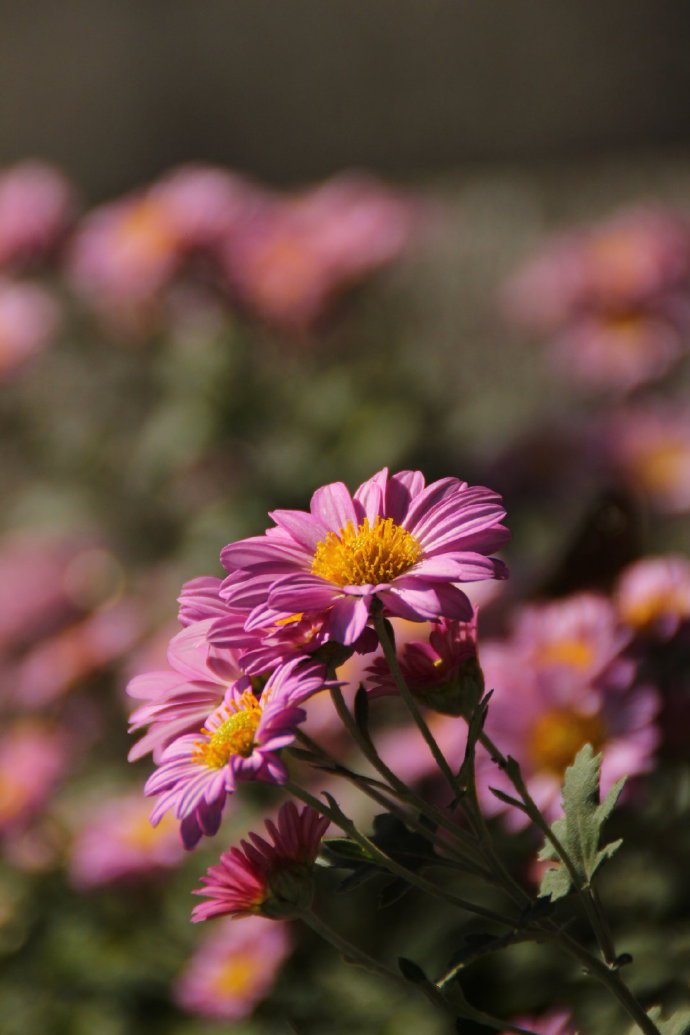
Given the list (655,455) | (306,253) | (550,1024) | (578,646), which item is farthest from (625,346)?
(550,1024)

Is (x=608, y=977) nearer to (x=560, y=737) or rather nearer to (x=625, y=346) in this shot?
Answer: (x=560, y=737)

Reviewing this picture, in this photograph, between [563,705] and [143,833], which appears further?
[143,833]

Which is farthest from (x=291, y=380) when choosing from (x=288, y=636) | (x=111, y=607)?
(x=288, y=636)

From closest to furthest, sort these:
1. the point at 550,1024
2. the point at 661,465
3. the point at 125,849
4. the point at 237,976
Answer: the point at 550,1024 < the point at 237,976 < the point at 125,849 < the point at 661,465

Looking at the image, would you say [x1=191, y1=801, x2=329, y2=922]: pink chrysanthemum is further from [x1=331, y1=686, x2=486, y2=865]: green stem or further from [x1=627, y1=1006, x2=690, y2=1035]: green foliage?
[x1=627, y1=1006, x2=690, y2=1035]: green foliage

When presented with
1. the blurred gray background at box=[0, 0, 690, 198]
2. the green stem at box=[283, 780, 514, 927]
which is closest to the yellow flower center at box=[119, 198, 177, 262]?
the green stem at box=[283, 780, 514, 927]

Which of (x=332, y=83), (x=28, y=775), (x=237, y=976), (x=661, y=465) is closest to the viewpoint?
(x=237, y=976)

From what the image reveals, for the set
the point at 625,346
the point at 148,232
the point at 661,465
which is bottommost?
the point at 661,465
